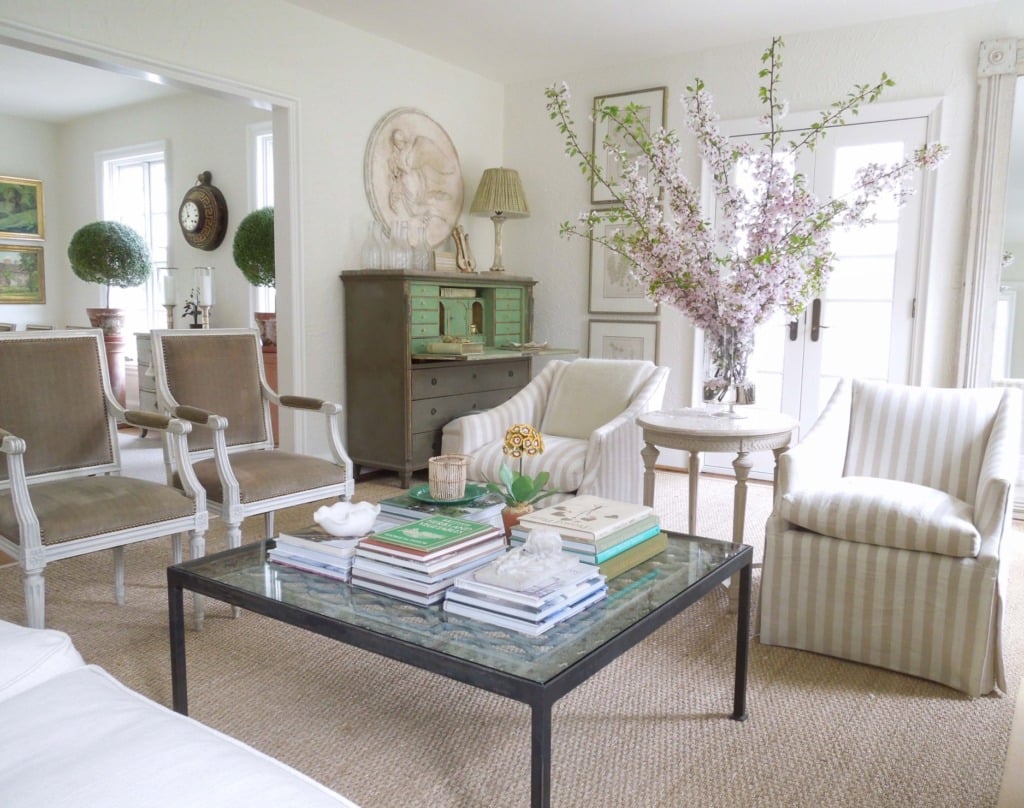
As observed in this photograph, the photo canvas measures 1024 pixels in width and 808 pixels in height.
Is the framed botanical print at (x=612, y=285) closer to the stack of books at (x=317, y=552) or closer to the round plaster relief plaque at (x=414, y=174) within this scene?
the round plaster relief plaque at (x=414, y=174)

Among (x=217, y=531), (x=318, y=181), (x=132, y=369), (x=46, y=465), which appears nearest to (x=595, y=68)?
(x=318, y=181)

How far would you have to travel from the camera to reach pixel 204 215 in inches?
252

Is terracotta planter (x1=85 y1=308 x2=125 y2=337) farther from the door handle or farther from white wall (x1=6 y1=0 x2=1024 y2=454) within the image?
the door handle

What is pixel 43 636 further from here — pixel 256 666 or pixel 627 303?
pixel 627 303

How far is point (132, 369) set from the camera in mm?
7164

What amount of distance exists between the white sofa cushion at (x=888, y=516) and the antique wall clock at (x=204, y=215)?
17.1 feet

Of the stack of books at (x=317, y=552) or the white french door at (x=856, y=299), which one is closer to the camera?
the stack of books at (x=317, y=552)

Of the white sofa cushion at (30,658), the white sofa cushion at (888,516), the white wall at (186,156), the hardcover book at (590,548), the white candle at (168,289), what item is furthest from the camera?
the white wall at (186,156)

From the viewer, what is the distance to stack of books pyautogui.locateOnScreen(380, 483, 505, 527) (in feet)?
6.94

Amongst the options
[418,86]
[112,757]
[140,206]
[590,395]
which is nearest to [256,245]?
[418,86]

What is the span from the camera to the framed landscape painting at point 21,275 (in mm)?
7531

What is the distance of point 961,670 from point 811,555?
49 cm

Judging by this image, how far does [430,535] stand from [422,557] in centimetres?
10

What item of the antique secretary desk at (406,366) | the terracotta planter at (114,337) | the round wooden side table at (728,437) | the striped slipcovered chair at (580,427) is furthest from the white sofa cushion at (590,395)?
the terracotta planter at (114,337)
